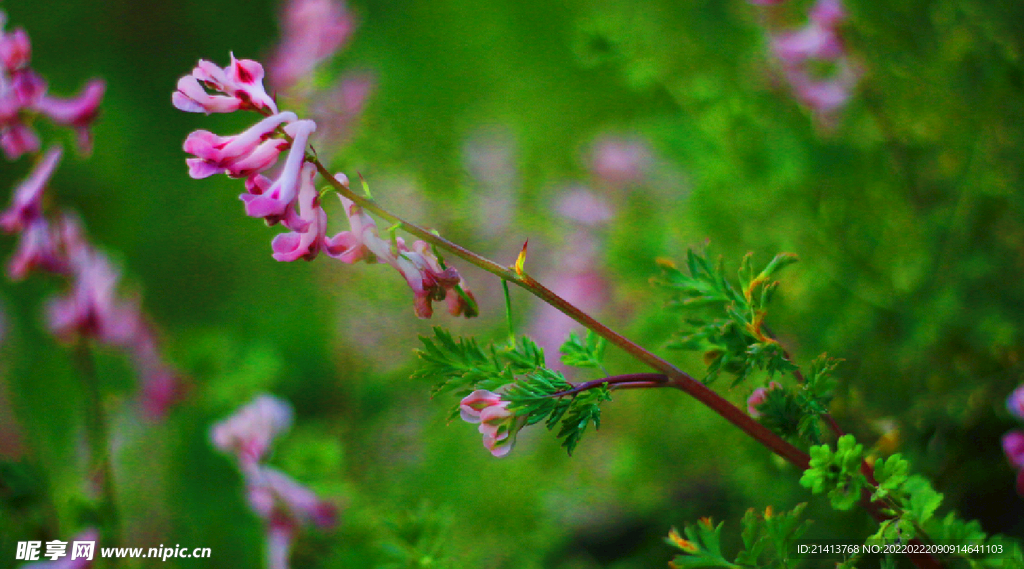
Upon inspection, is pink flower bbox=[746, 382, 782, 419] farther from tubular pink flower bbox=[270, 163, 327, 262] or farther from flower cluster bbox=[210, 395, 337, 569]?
flower cluster bbox=[210, 395, 337, 569]

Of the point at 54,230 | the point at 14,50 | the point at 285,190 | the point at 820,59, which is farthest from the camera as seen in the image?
the point at 820,59

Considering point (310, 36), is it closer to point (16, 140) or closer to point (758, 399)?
point (16, 140)

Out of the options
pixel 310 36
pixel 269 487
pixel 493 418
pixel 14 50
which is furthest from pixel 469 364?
pixel 310 36

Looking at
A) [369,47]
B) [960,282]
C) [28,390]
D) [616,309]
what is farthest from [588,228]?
[369,47]

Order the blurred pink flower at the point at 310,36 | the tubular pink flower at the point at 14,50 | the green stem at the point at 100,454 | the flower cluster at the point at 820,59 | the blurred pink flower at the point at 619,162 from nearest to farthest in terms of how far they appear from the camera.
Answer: the tubular pink flower at the point at 14,50, the green stem at the point at 100,454, the flower cluster at the point at 820,59, the blurred pink flower at the point at 310,36, the blurred pink flower at the point at 619,162

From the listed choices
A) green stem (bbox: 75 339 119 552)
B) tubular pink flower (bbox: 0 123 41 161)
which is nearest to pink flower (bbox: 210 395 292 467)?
green stem (bbox: 75 339 119 552)

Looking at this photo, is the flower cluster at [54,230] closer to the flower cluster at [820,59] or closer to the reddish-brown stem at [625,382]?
the reddish-brown stem at [625,382]

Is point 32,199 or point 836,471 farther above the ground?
point 32,199

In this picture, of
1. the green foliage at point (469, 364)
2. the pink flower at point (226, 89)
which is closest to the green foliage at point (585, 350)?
the green foliage at point (469, 364)

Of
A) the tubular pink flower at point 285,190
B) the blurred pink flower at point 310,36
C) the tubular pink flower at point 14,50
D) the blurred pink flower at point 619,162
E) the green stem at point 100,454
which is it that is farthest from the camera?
the blurred pink flower at point 619,162
